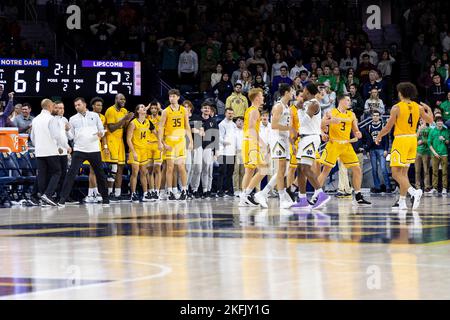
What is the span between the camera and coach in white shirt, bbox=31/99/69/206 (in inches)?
728

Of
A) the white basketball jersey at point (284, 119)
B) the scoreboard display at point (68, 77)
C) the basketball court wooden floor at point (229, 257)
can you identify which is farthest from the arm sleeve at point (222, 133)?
the basketball court wooden floor at point (229, 257)

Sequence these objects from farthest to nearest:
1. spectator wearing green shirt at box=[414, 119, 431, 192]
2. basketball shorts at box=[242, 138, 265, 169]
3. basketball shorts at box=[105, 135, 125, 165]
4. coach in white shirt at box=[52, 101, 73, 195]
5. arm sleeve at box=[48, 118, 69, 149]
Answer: spectator wearing green shirt at box=[414, 119, 431, 192], basketball shorts at box=[105, 135, 125, 165], coach in white shirt at box=[52, 101, 73, 195], arm sleeve at box=[48, 118, 69, 149], basketball shorts at box=[242, 138, 265, 169]

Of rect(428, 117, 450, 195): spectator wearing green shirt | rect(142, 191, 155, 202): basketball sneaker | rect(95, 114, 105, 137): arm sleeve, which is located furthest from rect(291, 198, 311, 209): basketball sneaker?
rect(428, 117, 450, 195): spectator wearing green shirt

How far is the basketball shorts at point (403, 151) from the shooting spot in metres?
15.4

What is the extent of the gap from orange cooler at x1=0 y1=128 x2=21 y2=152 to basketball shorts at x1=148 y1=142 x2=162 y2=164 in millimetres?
3049

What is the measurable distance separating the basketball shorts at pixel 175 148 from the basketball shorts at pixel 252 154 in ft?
7.65

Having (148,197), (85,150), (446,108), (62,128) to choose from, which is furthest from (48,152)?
(446,108)

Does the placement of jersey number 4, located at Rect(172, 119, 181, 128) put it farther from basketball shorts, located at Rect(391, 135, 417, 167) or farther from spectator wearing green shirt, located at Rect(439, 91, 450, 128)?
spectator wearing green shirt, located at Rect(439, 91, 450, 128)

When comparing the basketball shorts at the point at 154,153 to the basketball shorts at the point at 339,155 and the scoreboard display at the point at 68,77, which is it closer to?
the scoreboard display at the point at 68,77

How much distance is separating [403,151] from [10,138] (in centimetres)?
817

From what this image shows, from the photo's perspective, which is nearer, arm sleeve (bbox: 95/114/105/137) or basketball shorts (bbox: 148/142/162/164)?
arm sleeve (bbox: 95/114/105/137)

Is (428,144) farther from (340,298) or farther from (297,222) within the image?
(340,298)

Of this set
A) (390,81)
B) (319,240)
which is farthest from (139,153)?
(319,240)

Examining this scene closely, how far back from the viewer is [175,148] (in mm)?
20797
